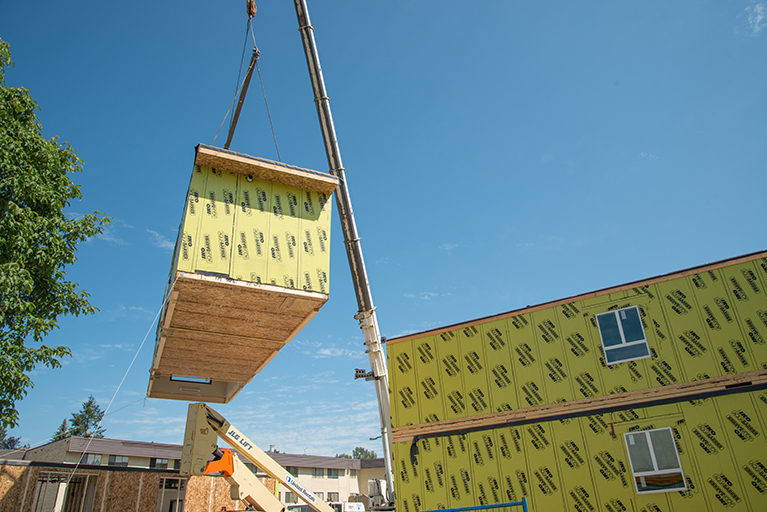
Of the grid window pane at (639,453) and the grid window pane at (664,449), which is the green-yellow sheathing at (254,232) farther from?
the grid window pane at (664,449)

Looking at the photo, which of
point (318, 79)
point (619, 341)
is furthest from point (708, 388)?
point (318, 79)

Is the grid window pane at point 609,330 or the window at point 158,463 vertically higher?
the grid window pane at point 609,330

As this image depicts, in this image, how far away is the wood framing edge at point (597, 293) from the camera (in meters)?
9.71

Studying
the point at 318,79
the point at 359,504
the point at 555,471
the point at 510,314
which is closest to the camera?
the point at 555,471

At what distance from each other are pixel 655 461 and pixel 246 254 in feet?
27.3

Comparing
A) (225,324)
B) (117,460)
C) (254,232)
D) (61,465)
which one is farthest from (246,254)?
(117,460)

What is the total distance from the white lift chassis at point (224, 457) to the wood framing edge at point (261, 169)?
19.3 ft

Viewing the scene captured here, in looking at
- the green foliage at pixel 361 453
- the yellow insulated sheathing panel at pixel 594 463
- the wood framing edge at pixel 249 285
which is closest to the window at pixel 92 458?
the yellow insulated sheathing panel at pixel 594 463

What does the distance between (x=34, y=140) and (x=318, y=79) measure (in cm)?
850

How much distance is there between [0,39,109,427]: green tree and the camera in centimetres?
1038

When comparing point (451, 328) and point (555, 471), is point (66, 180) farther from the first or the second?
point (555, 471)

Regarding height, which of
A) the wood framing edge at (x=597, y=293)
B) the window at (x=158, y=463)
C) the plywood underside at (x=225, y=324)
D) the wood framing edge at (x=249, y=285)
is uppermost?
the wood framing edge at (x=597, y=293)

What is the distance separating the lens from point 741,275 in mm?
9594

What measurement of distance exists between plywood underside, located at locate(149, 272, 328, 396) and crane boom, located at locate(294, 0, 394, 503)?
5036 mm
